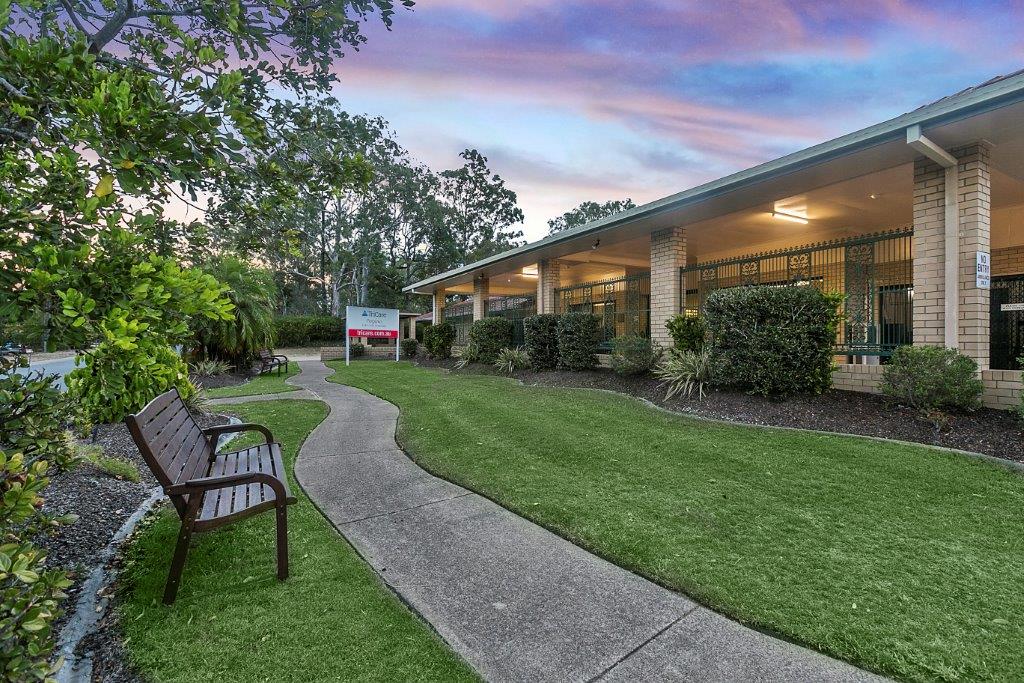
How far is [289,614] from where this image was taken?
2.30 m

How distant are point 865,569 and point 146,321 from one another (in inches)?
148

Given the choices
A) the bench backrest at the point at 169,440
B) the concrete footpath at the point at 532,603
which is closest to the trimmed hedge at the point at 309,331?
the bench backrest at the point at 169,440

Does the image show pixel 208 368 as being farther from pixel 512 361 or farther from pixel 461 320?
pixel 461 320

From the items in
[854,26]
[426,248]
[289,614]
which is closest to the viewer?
[289,614]

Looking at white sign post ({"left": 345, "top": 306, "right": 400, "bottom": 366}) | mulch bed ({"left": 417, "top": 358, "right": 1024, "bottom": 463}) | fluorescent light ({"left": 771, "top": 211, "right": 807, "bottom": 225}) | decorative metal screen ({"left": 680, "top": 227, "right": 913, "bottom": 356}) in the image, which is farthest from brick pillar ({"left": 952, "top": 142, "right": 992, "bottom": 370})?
white sign post ({"left": 345, "top": 306, "right": 400, "bottom": 366})

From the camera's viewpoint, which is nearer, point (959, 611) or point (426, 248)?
point (959, 611)

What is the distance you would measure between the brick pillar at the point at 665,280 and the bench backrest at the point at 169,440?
861 centimetres

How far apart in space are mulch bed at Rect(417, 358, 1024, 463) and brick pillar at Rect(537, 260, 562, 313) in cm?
628

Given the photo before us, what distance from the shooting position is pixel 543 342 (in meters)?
11.8

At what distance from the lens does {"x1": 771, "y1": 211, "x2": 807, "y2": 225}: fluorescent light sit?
10104 mm

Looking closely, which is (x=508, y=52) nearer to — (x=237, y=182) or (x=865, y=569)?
(x=237, y=182)

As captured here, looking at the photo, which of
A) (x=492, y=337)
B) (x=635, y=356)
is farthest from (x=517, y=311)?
(x=635, y=356)

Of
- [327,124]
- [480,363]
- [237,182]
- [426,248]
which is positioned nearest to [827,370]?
[327,124]

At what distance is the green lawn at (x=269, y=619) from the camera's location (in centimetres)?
194
